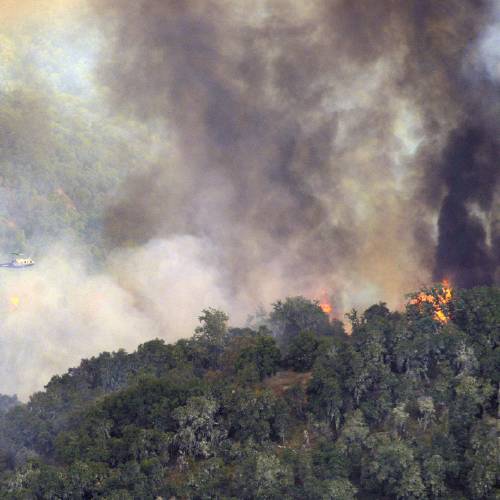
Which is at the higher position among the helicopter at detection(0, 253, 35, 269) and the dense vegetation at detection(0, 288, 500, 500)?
the helicopter at detection(0, 253, 35, 269)

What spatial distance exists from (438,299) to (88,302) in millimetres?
59382

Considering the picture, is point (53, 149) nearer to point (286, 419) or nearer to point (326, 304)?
point (326, 304)

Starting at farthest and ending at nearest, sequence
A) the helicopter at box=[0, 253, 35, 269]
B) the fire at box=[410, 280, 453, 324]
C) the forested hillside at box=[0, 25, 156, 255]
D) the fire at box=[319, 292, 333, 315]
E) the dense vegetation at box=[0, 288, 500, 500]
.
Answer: the forested hillside at box=[0, 25, 156, 255] < the helicopter at box=[0, 253, 35, 269] < the fire at box=[319, 292, 333, 315] < the fire at box=[410, 280, 453, 324] < the dense vegetation at box=[0, 288, 500, 500]

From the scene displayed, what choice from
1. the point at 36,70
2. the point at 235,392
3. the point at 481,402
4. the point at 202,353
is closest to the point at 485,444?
the point at 481,402

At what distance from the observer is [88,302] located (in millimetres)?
160500

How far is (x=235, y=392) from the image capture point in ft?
338

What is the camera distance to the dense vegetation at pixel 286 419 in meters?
92.4

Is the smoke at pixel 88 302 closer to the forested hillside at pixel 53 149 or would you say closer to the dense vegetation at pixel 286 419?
the forested hillside at pixel 53 149

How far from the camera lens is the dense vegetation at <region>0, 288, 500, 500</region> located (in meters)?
92.4

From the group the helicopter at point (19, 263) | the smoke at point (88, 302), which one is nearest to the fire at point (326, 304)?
the smoke at point (88, 302)

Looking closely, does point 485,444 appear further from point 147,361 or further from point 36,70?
point 36,70

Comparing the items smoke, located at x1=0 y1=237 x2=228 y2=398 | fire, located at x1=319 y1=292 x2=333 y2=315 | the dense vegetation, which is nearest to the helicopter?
smoke, located at x1=0 y1=237 x2=228 y2=398

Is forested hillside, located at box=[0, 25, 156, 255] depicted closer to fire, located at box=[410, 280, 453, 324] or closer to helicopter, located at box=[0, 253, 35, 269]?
helicopter, located at box=[0, 253, 35, 269]

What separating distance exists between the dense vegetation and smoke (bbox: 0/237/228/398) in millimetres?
34878
